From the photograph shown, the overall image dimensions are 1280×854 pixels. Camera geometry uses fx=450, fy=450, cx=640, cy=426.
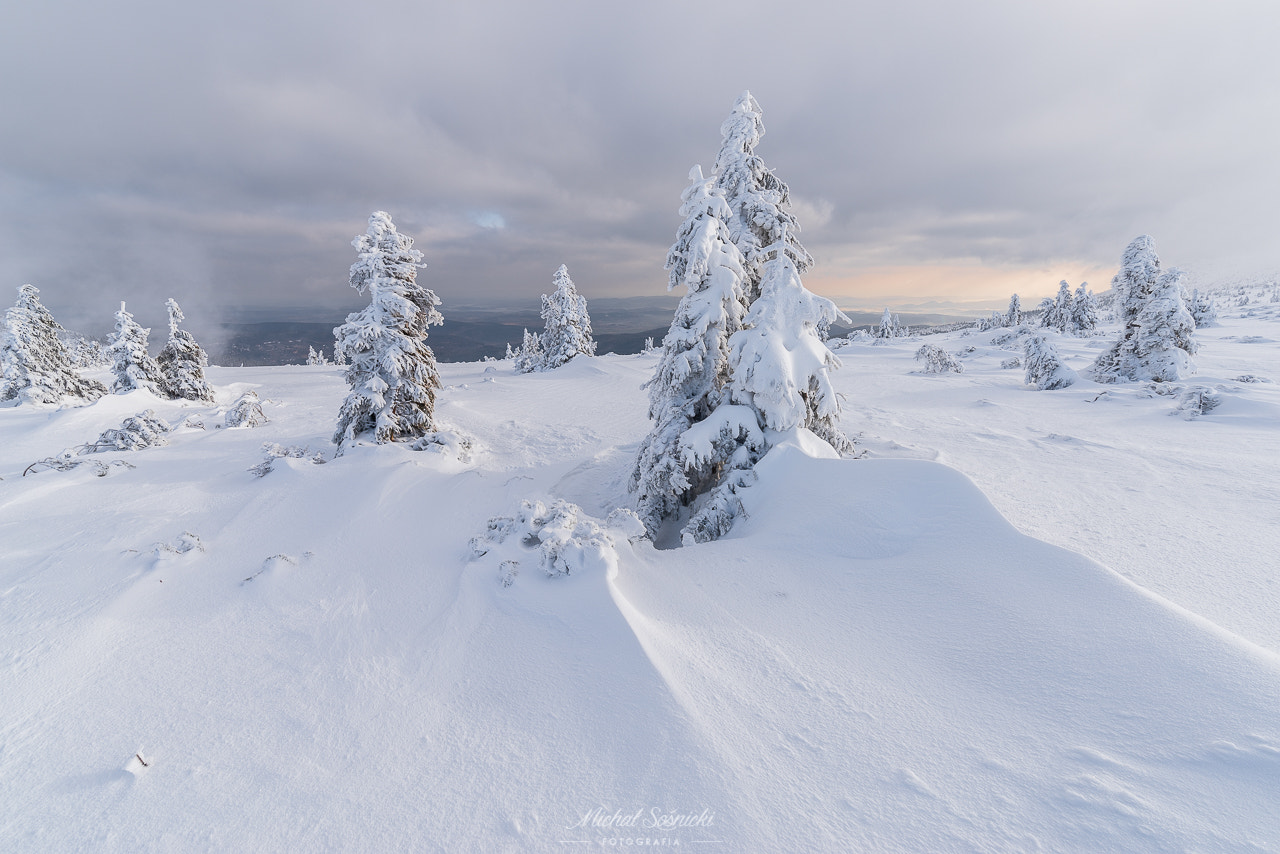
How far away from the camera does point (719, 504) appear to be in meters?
7.29

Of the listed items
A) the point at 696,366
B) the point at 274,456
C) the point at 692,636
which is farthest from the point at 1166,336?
the point at 274,456

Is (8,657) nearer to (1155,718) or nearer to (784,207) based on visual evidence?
(1155,718)

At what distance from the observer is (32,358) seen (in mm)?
23984

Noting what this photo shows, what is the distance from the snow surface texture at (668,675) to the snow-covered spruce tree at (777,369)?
3.27 ft

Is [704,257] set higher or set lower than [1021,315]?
lower

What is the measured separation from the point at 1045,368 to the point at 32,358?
50.8m

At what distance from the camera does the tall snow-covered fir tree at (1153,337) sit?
19.6 metres

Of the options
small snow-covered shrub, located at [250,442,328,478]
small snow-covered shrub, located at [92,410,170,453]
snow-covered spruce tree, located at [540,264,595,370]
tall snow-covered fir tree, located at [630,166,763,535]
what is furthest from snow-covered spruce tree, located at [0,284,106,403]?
tall snow-covered fir tree, located at [630,166,763,535]

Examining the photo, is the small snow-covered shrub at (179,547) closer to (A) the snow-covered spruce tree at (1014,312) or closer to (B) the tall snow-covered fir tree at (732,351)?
(B) the tall snow-covered fir tree at (732,351)

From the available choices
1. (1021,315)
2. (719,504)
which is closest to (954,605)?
(719,504)

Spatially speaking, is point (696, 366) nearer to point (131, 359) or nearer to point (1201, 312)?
point (131, 359)

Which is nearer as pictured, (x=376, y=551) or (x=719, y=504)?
(x=376, y=551)

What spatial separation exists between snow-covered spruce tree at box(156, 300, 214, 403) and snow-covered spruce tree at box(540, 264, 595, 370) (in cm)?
2311

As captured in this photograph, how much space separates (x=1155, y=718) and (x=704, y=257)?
7.62m
